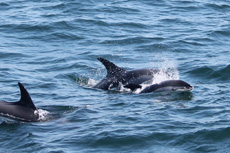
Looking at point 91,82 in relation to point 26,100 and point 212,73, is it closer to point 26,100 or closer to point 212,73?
point 212,73

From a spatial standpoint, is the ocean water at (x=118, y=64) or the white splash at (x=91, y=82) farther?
the white splash at (x=91, y=82)

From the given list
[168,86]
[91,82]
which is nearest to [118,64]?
[91,82]

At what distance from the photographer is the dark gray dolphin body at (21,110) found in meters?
11.9

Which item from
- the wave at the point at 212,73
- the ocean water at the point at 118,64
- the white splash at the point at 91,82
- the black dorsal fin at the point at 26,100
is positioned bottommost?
the white splash at the point at 91,82

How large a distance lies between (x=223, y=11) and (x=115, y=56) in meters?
9.51

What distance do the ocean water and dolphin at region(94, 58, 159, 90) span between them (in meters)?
0.42

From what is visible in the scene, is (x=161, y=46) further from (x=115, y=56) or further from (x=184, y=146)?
(x=184, y=146)

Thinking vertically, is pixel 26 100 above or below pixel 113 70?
above

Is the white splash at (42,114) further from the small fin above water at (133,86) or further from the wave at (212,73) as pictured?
the wave at (212,73)

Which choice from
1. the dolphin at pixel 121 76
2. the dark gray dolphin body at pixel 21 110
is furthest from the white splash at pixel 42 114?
the dolphin at pixel 121 76

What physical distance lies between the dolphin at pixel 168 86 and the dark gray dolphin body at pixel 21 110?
3674 mm

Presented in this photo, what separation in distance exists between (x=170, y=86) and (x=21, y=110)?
4.61m

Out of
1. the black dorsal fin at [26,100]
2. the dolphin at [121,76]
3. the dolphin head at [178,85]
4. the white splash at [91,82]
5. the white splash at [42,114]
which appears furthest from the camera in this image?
the white splash at [91,82]

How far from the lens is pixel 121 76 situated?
15.6 metres
